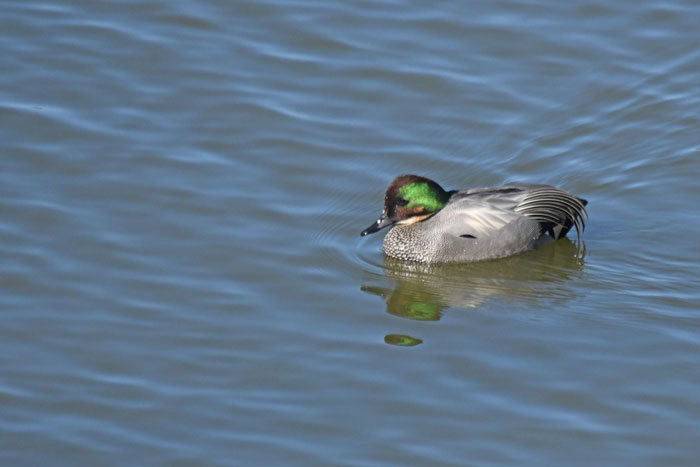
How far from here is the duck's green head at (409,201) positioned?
411 inches

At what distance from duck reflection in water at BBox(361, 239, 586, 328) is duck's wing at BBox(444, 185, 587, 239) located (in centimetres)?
30

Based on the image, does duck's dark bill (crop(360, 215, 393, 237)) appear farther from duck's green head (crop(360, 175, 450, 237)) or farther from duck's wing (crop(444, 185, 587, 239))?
duck's wing (crop(444, 185, 587, 239))

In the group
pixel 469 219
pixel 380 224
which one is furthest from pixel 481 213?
pixel 380 224

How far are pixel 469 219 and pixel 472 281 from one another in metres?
0.63

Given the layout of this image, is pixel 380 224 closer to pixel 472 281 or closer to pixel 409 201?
pixel 409 201

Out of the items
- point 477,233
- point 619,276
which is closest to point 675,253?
point 619,276

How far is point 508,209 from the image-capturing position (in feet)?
34.4

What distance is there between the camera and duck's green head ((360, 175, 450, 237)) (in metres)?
10.4

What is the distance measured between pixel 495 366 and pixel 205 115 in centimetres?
512

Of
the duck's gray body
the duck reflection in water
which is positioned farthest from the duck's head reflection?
the duck's gray body

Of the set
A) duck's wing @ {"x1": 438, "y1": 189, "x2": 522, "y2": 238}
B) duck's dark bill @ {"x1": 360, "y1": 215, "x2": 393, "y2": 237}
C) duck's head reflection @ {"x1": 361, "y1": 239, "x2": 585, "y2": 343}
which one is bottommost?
duck's head reflection @ {"x1": 361, "y1": 239, "x2": 585, "y2": 343}

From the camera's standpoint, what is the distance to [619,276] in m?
9.89

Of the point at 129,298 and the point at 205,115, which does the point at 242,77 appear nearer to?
the point at 205,115

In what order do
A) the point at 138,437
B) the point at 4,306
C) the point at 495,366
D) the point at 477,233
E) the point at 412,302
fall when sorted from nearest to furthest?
1. the point at 138,437
2. the point at 495,366
3. the point at 4,306
4. the point at 412,302
5. the point at 477,233
